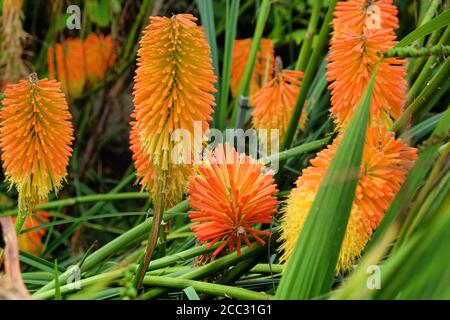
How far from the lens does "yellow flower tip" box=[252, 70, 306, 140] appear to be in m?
1.42

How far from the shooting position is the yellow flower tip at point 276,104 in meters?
1.42

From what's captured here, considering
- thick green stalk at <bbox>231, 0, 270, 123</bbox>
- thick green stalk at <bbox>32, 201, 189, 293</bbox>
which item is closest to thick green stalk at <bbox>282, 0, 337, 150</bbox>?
thick green stalk at <bbox>231, 0, 270, 123</bbox>

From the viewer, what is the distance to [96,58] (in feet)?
7.18

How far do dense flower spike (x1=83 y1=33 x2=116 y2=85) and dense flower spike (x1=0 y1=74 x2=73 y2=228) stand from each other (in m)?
1.12

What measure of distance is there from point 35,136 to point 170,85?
23cm

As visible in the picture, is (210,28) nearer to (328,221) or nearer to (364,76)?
(364,76)

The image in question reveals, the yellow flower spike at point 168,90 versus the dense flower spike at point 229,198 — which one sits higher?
the yellow flower spike at point 168,90

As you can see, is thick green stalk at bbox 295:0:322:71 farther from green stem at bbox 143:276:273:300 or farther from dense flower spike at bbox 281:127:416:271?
green stem at bbox 143:276:273:300

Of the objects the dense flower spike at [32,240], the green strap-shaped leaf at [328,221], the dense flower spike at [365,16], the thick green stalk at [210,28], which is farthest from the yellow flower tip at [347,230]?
the dense flower spike at [32,240]

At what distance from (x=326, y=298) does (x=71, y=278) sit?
15.9 inches

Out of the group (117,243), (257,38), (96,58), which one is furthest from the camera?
(96,58)

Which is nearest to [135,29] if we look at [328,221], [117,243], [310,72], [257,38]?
[257,38]

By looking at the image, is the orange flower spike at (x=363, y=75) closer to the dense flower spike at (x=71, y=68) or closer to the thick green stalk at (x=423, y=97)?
the thick green stalk at (x=423, y=97)

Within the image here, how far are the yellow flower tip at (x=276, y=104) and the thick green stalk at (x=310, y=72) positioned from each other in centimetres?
3
